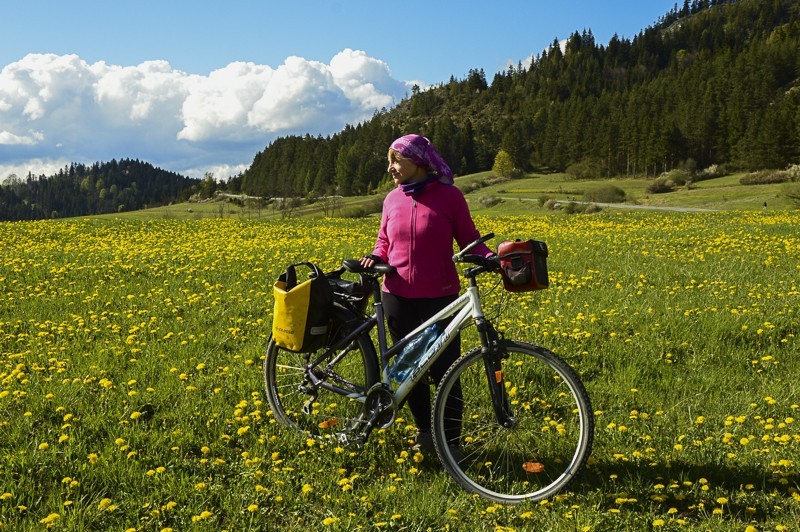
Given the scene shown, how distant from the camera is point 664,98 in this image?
135 metres

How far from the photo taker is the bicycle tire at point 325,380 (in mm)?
4484

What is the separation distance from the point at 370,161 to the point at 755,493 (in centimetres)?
14869

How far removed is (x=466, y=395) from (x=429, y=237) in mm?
1657

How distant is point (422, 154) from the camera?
4.07m

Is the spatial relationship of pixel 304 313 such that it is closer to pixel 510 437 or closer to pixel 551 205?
pixel 510 437

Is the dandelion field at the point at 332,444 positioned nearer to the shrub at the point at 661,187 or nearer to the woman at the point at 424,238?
the woman at the point at 424,238

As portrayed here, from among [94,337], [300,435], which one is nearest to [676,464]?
[300,435]

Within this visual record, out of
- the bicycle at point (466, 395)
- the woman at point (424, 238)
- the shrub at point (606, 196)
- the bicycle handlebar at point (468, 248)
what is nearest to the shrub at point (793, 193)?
the shrub at point (606, 196)

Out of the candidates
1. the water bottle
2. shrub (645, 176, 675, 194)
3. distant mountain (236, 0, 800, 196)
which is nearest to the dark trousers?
the water bottle

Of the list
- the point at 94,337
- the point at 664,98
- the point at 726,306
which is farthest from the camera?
the point at 664,98

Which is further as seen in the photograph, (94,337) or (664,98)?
(664,98)

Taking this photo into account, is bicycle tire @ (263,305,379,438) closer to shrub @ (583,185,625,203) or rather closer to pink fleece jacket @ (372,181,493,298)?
pink fleece jacket @ (372,181,493,298)

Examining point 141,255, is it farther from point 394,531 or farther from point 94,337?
point 394,531

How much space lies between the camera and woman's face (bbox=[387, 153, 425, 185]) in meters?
4.12
